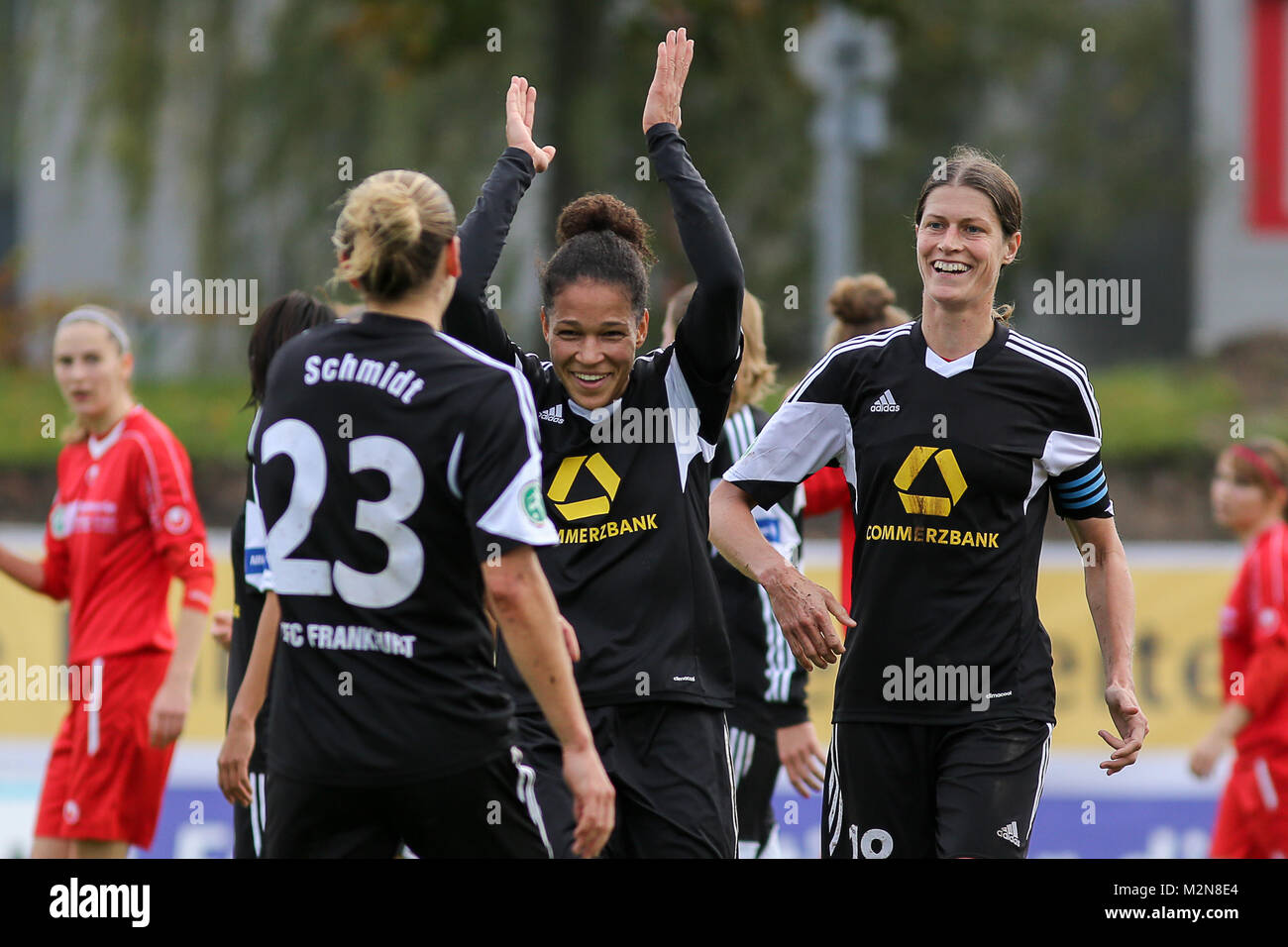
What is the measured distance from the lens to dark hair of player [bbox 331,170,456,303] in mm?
3717

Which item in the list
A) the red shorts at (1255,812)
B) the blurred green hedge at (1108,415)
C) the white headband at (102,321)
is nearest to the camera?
the white headband at (102,321)

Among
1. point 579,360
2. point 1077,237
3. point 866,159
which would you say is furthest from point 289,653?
point 1077,237

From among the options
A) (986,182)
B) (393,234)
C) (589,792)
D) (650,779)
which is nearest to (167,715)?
(650,779)

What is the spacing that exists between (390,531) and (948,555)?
156 cm

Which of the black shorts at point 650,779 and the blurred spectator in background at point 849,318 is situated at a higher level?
the blurred spectator in background at point 849,318

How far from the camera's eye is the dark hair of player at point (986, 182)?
457 cm

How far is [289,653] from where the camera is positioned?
12.6 ft

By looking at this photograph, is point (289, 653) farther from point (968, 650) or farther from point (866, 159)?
point (866, 159)

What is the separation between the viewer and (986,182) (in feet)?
15.0

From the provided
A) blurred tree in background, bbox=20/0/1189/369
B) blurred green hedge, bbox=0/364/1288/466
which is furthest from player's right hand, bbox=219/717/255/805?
blurred tree in background, bbox=20/0/1189/369

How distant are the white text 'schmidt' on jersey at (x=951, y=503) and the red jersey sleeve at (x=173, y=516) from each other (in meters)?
2.65

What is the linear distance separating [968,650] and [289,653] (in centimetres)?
176

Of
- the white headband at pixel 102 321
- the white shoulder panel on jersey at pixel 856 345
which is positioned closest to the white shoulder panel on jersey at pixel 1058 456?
the white shoulder panel on jersey at pixel 856 345

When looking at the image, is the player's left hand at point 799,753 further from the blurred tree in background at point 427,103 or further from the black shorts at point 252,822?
the blurred tree in background at point 427,103
